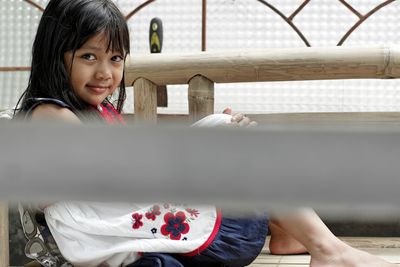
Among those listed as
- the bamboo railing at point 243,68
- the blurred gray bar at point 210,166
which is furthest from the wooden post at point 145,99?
the blurred gray bar at point 210,166

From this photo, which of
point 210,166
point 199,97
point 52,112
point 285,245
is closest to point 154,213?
point 52,112

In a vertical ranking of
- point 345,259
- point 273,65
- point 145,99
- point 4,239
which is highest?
point 273,65

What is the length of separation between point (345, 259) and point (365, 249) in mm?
537

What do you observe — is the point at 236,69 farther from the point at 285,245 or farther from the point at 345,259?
the point at 345,259

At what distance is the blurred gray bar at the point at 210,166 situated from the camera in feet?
0.56

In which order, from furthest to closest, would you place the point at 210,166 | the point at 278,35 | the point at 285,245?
the point at 278,35
the point at 285,245
the point at 210,166

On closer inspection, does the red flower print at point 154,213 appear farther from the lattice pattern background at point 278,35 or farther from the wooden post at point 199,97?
the lattice pattern background at point 278,35

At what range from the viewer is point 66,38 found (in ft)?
4.79

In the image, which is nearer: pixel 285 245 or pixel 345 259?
pixel 345 259

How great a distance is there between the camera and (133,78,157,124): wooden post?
6.61ft

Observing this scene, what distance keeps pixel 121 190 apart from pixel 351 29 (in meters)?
2.80

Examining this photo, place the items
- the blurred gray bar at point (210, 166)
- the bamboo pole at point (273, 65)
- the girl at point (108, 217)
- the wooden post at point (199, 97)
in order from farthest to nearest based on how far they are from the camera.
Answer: the wooden post at point (199, 97) < the bamboo pole at point (273, 65) < the girl at point (108, 217) < the blurred gray bar at point (210, 166)

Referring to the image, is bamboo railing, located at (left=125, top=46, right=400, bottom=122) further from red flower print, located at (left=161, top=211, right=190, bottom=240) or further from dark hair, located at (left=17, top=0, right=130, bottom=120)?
red flower print, located at (left=161, top=211, right=190, bottom=240)

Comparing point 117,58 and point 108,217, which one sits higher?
point 117,58
